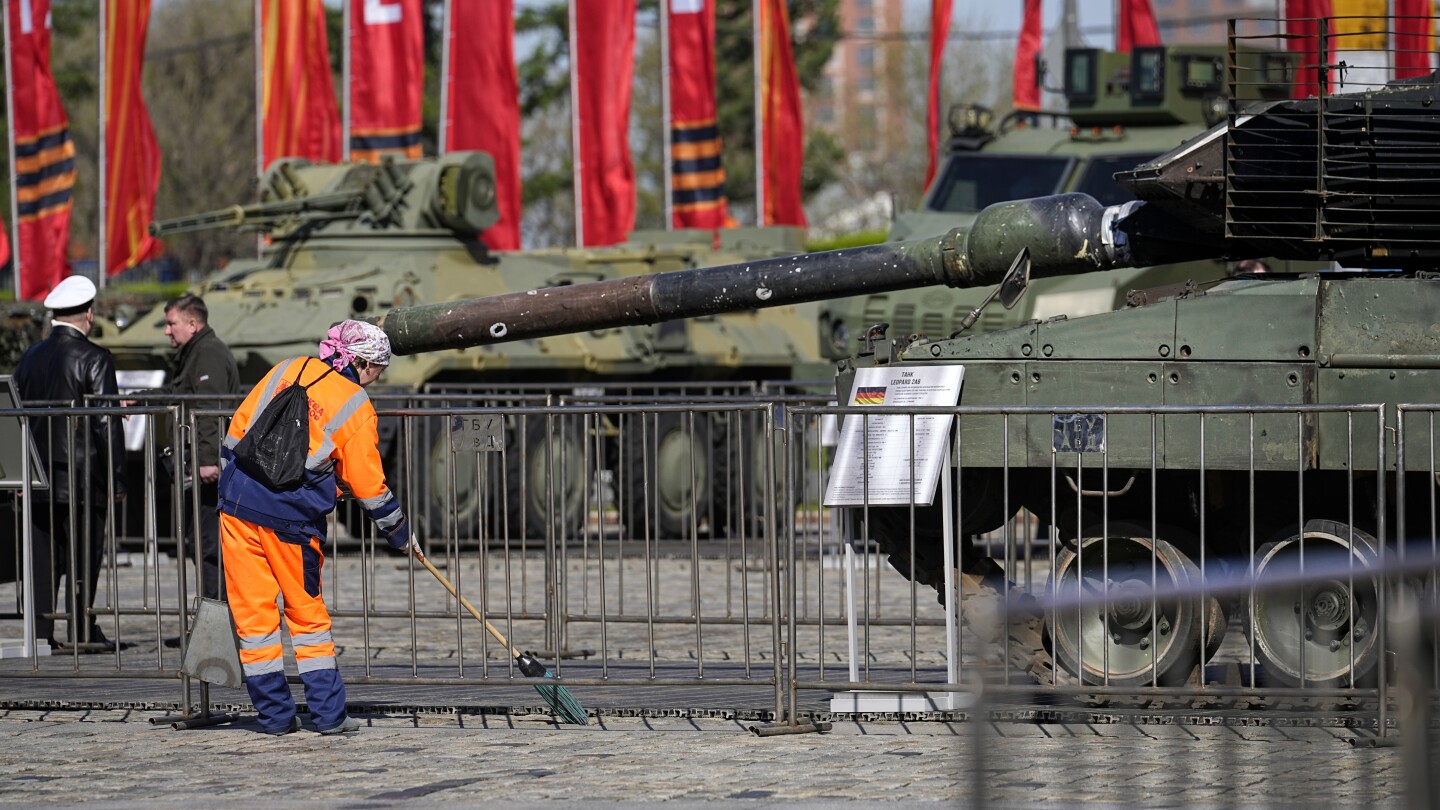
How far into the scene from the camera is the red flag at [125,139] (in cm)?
2442

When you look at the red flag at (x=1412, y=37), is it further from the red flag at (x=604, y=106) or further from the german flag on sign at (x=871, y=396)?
the german flag on sign at (x=871, y=396)

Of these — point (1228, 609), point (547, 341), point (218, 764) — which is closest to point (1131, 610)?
point (1228, 609)

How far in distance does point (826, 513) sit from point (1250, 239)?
10043 mm

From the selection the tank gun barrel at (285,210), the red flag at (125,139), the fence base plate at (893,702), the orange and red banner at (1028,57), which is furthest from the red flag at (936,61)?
the fence base plate at (893,702)

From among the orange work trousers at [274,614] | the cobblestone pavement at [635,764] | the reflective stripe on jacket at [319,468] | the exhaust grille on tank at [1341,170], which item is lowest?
the cobblestone pavement at [635,764]

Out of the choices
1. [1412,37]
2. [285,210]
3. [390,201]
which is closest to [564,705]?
[390,201]

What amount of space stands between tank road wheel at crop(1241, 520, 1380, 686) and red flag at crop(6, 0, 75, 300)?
18.3 m

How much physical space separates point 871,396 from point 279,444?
7.89 ft

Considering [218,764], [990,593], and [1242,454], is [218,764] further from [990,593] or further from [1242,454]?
[1242,454]

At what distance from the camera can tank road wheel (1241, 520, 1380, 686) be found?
343 inches

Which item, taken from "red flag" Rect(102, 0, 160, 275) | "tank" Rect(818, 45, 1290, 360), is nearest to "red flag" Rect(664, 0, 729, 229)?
"red flag" Rect(102, 0, 160, 275)

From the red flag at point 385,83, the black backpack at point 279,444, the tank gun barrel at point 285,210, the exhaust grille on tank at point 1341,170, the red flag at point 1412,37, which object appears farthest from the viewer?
the red flag at point 385,83

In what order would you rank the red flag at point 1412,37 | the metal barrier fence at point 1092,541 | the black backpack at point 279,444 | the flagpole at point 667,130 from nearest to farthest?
the black backpack at point 279,444
the metal barrier fence at point 1092,541
the red flag at point 1412,37
the flagpole at point 667,130

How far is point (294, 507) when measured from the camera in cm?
836
